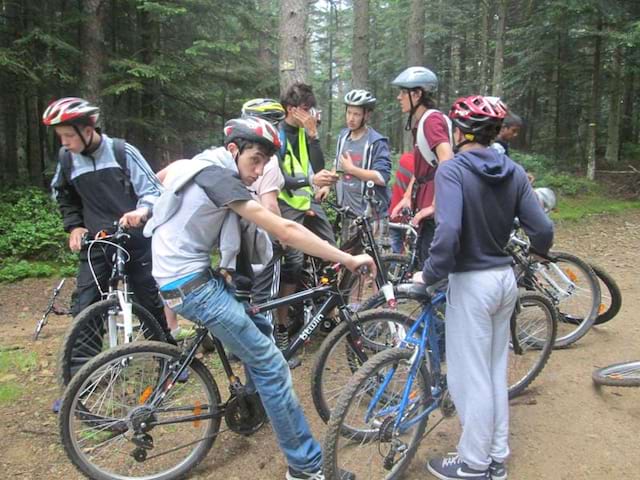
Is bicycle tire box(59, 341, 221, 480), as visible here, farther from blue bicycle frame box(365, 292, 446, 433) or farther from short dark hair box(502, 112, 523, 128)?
short dark hair box(502, 112, 523, 128)

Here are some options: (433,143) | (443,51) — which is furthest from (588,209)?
(443,51)

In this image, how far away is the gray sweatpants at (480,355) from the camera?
281cm

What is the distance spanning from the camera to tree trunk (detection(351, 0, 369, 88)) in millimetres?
12656

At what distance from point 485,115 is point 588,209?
11650 mm

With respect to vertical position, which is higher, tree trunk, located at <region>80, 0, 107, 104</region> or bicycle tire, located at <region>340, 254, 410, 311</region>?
tree trunk, located at <region>80, 0, 107, 104</region>

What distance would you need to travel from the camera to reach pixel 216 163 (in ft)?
9.01

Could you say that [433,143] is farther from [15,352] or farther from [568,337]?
[15,352]

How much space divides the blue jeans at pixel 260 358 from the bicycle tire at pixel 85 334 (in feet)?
3.83

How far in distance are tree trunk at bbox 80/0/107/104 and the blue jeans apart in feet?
30.8

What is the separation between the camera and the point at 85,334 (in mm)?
3742

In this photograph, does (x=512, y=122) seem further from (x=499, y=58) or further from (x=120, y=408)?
(x=499, y=58)

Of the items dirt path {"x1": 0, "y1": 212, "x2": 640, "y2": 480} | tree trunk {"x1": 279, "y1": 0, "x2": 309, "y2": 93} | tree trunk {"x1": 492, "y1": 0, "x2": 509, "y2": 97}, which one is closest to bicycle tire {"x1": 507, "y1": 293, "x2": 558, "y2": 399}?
dirt path {"x1": 0, "y1": 212, "x2": 640, "y2": 480}

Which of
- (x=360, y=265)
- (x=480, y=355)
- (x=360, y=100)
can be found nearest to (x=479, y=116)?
(x=360, y=265)

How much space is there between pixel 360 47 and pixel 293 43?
6039 mm
